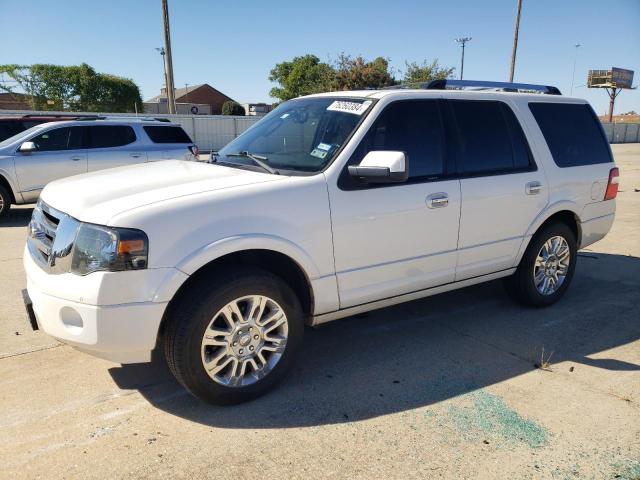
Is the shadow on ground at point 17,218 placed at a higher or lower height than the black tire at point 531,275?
lower

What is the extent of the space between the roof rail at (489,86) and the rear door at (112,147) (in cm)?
739

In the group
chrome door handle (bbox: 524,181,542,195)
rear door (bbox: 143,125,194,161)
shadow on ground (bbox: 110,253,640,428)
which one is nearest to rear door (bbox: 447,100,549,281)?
chrome door handle (bbox: 524,181,542,195)

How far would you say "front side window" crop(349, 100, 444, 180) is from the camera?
354 cm

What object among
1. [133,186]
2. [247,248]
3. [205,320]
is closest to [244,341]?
[205,320]

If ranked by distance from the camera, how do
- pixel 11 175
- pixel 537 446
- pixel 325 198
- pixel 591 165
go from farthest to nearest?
pixel 11 175 < pixel 591 165 < pixel 325 198 < pixel 537 446

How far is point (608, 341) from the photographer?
4.14 m

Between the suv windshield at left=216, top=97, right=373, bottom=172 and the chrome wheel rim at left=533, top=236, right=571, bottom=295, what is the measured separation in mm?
2294

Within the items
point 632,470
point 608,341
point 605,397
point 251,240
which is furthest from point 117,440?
point 608,341

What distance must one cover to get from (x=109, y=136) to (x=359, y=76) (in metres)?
30.9

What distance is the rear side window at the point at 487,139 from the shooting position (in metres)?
3.97

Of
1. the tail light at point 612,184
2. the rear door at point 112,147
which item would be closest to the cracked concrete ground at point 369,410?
the tail light at point 612,184

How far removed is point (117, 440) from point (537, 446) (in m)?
2.29

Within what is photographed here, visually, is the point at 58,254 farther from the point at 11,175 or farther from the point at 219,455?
the point at 11,175

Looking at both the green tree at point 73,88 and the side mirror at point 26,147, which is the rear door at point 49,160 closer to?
the side mirror at point 26,147
